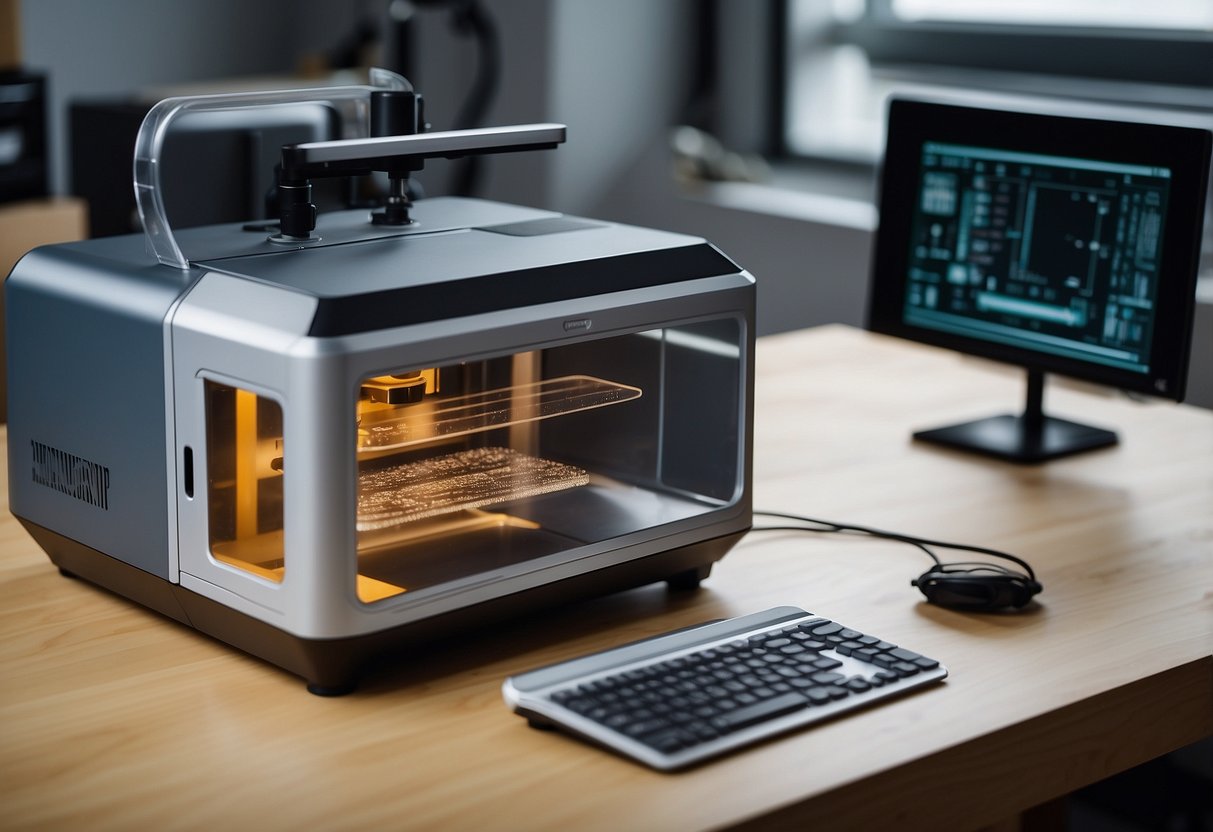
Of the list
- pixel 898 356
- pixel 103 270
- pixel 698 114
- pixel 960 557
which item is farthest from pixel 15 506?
pixel 698 114

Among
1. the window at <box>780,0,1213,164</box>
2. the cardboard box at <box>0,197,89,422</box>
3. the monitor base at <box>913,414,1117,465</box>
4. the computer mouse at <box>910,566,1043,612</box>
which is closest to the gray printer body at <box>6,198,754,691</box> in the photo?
the computer mouse at <box>910,566,1043,612</box>

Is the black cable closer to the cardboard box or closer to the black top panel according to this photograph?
the black top panel

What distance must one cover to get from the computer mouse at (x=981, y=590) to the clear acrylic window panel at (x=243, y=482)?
1.74 feet

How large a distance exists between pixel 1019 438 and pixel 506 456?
734mm

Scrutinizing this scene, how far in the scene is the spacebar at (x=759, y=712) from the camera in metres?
0.96

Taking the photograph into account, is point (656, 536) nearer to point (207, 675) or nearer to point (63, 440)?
point (207, 675)

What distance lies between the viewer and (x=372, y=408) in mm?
1043

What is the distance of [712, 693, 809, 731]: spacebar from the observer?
956mm

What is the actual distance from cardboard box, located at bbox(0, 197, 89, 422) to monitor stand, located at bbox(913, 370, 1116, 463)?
1.76 metres

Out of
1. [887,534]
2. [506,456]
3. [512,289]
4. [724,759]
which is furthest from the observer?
[887,534]

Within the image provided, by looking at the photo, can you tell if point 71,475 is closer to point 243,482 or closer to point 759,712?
point 243,482

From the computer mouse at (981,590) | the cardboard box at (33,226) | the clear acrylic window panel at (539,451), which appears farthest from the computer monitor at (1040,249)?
the cardboard box at (33,226)

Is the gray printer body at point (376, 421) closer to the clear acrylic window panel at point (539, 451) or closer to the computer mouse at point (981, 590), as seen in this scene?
the clear acrylic window panel at point (539, 451)

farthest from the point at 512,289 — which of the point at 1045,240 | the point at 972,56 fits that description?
the point at 972,56
